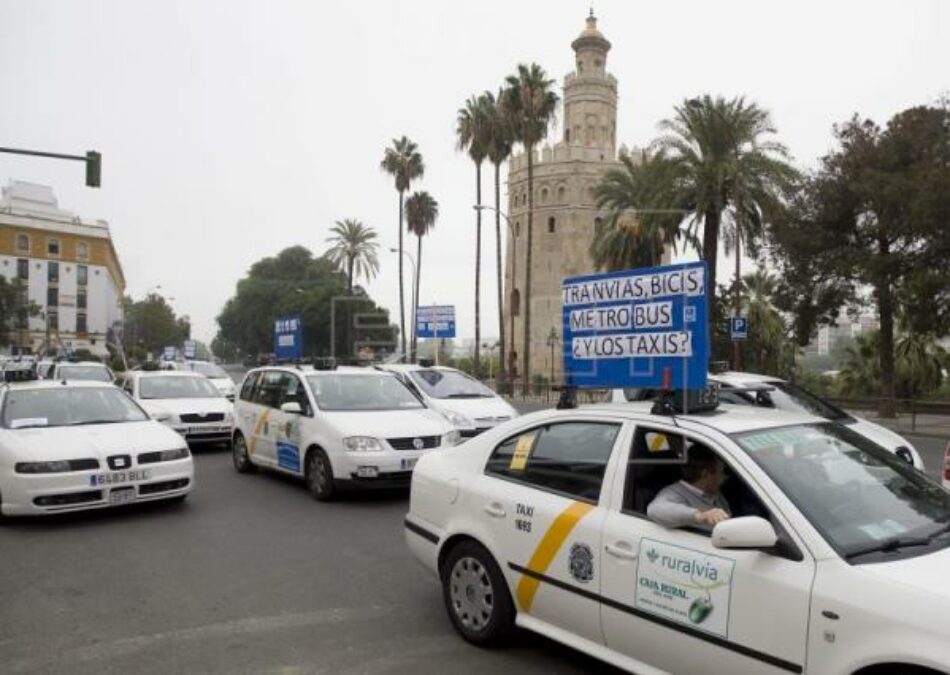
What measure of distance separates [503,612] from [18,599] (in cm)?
355

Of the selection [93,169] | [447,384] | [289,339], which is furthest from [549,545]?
[93,169]

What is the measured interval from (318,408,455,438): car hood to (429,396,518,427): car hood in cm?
233

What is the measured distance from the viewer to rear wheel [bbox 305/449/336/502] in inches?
350

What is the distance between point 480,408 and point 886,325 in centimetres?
1677

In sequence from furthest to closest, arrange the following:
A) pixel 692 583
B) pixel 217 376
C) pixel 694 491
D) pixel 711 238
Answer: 1. pixel 711 238
2. pixel 217 376
3. pixel 694 491
4. pixel 692 583

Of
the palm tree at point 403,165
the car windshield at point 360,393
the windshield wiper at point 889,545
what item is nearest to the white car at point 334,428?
the car windshield at point 360,393

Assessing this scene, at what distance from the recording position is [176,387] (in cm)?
1459

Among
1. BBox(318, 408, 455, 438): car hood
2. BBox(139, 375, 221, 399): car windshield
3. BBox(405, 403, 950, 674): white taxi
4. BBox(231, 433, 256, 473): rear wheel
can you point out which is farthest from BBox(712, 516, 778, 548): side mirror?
BBox(139, 375, 221, 399): car windshield

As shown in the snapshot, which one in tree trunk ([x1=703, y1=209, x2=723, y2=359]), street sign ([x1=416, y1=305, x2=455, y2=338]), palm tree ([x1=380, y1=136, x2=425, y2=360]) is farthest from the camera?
palm tree ([x1=380, y1=136, x2=425, y2=360])

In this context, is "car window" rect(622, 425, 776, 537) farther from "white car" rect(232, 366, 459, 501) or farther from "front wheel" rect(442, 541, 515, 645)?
"white car" rect(232, 366, 459, 501)

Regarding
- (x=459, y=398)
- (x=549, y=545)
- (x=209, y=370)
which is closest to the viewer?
(x=549, y=545)

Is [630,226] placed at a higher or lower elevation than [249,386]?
higher

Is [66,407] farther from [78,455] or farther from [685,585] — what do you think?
[685,585]

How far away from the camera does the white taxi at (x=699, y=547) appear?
9.87 ft
